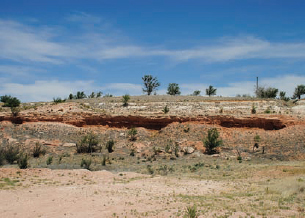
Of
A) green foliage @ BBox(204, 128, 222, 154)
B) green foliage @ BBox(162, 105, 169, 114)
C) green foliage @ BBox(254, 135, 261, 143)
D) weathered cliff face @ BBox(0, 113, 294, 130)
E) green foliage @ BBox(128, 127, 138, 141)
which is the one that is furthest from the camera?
green foliage @ BBox(162, 105, 169, 114)

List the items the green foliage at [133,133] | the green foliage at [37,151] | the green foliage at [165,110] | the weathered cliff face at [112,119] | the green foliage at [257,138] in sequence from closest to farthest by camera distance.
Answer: the green foliage at [37,151]
the green foliage at [257,138]
the green foliage at [133,133]
the weathered cliff face at [112,119]
the green foliage at [165,110]

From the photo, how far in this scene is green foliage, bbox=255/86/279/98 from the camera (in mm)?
45581

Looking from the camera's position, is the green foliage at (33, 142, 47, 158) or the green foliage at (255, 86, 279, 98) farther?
the green foliage at (255, 86, 279, 98)

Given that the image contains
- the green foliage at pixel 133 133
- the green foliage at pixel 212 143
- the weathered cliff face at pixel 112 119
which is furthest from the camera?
the weathered cliff face at pixel 112 119

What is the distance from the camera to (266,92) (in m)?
47.3

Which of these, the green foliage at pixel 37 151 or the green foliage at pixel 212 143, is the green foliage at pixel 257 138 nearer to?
the green foliage at pixel 212 143

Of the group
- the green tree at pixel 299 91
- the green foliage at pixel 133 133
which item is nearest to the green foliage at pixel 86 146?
the green foliage at pixel 133 133

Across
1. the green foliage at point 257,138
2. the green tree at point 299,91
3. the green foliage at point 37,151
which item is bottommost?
the green foliage at point 37,151

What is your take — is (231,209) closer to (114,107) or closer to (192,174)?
(192,174)

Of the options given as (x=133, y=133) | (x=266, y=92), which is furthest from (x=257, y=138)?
(x=266, y=92)

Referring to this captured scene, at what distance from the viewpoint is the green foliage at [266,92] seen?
4558 centimetres

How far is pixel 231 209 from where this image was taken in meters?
9.80

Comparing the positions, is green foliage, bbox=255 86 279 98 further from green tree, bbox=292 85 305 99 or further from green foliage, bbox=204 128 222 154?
green foliage, bbox=204 128 222 154

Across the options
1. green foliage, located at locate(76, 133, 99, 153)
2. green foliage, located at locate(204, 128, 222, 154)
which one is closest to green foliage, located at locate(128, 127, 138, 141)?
green foliage, located at locate(76, 133, 99, 153)
